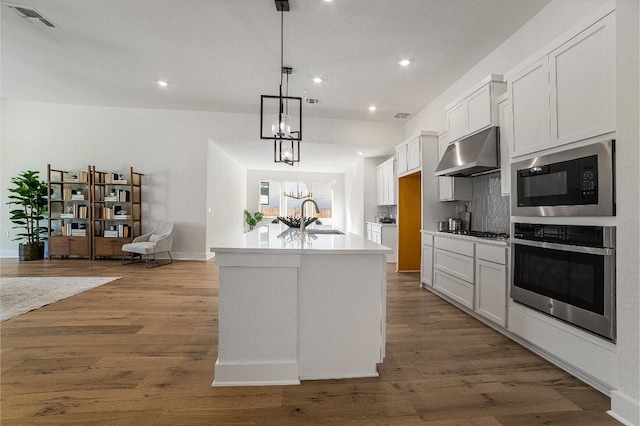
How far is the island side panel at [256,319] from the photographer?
1.74 m

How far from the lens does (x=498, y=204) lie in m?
3.44

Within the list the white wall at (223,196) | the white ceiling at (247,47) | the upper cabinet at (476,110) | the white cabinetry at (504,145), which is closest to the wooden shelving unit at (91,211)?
the white wall at (223,196)

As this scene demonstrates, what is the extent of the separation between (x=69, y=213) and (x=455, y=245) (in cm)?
736

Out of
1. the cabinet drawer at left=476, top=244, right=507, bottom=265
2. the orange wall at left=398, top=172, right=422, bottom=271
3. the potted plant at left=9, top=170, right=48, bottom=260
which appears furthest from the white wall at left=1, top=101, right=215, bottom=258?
the cabinet drawer at left=476, top=244, right=507, bottom=265

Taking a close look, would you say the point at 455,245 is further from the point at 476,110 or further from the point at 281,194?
the point at 281,194

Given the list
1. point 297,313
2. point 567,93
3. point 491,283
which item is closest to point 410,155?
point 491,283

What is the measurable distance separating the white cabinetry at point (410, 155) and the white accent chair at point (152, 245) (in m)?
4.83

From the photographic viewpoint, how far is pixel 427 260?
4.12 meters

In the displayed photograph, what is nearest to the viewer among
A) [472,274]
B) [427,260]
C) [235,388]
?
[235,388]

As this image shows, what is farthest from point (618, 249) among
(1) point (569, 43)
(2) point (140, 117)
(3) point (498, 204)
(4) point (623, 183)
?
(2) point (140, 117)

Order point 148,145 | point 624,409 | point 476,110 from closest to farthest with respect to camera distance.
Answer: point 624,409 < point 476,110 < point 148,145

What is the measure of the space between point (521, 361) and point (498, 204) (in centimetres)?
192

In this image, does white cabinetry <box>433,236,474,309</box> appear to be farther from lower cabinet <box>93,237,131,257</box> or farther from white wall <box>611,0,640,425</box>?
lower cabinet <box>93,237,131,257</box>

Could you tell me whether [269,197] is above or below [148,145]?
below
